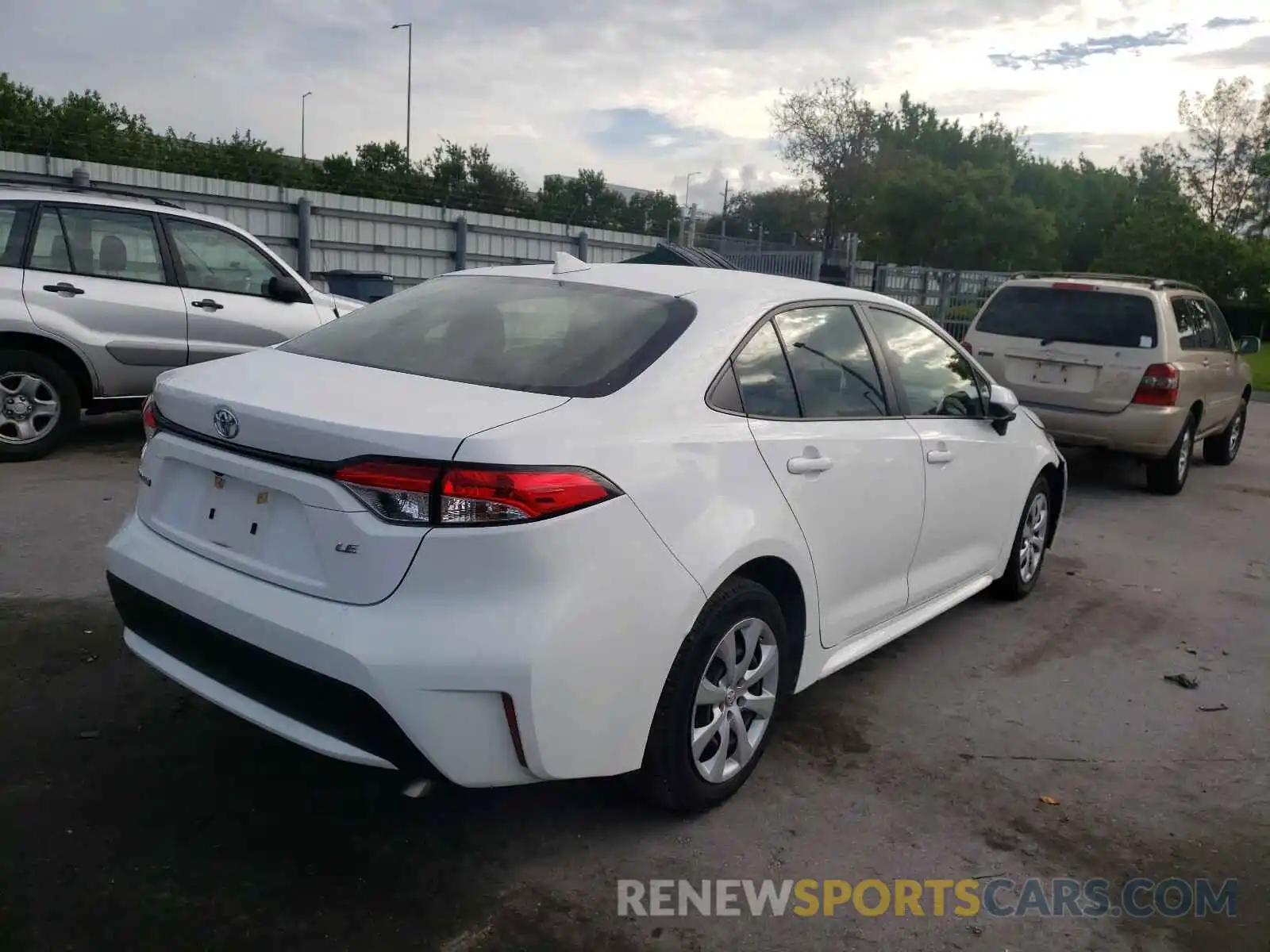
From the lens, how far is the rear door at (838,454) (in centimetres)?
335

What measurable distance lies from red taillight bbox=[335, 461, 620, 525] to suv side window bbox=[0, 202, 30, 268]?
572cm

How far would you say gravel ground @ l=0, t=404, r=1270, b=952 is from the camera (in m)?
2.65

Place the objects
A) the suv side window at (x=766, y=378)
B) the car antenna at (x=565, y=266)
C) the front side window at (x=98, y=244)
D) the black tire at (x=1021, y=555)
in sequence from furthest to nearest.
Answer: the front side window at (x=98, y=244), the black tire at (x=1021, y=555), the car antenna at (x=565, y=266), the suv side window at (x=766, y=378)

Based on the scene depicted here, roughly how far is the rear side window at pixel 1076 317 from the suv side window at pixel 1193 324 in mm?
373

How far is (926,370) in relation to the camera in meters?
4.39

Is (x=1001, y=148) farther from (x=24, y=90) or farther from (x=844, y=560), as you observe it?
(x=844, y=560)

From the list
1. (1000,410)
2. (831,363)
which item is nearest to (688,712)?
(831,363)

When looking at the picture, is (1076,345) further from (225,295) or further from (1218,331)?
(225,295)

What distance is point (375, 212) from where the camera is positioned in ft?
59.0

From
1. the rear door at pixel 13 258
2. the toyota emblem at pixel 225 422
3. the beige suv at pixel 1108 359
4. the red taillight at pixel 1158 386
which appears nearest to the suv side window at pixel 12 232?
the rear door at pixel 13 258

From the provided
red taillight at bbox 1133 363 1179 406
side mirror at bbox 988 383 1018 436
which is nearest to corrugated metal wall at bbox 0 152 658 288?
red taillight at bbox 1133 363 1179 406

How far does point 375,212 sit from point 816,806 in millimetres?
16427

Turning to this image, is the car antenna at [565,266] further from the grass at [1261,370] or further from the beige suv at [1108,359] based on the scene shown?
the grass at [1261,370]

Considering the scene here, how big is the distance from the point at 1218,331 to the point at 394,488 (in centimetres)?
916
